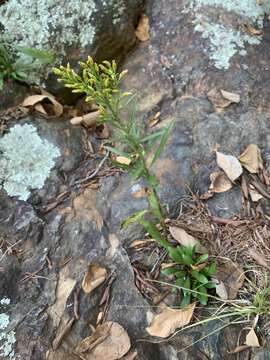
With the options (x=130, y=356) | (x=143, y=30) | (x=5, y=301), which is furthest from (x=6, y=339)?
(x=143, y=30)

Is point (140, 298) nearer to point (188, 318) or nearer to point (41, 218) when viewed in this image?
point (188, 318)

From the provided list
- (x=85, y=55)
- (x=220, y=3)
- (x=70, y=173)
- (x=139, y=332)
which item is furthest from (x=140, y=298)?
(x=220, y=3)

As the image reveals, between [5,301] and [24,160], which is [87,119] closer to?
[24,160]

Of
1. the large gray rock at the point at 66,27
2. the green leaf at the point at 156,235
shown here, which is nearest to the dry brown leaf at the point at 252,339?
the green leaf at the point at 156,235

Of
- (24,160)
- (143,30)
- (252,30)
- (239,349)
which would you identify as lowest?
(239,349)

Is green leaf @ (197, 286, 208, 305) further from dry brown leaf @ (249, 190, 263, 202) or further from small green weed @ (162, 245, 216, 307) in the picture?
dry brown leaf @ (249, 190, 263, 202)

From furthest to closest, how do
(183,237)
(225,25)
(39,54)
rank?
1. (225,25)
2. (39,54)
3. (183,237)

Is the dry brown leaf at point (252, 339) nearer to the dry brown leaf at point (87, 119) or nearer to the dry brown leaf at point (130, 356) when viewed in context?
the dry brown leaf at point (130, 356)
